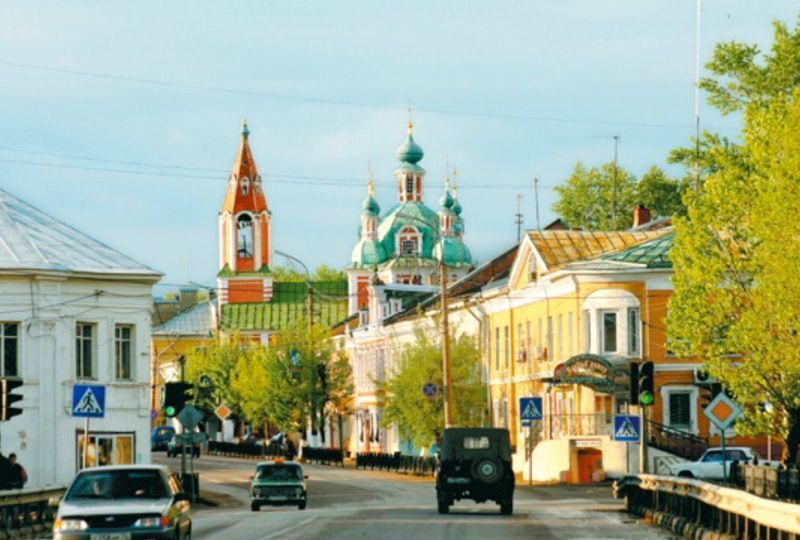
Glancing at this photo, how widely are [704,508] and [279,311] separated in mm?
133205

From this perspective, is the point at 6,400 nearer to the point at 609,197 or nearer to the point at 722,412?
the point at 722,412

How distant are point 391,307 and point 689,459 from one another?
49089mm

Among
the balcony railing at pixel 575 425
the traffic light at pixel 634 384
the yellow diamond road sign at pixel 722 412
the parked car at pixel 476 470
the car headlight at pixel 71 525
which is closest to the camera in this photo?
the car headlight at pixel 71 525

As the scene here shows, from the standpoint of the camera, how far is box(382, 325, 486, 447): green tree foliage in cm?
8025

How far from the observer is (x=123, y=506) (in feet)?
85.8

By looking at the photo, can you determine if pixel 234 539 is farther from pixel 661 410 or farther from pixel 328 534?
pixel 661 410

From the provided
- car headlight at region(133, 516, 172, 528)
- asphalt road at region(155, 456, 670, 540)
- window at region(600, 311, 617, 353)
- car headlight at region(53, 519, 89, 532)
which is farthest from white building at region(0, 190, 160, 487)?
car headlight at region(133, 516, 172, 528)

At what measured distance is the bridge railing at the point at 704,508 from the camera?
2362 cm

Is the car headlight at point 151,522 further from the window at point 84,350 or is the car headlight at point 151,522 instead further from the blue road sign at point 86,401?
the window at point 84,350

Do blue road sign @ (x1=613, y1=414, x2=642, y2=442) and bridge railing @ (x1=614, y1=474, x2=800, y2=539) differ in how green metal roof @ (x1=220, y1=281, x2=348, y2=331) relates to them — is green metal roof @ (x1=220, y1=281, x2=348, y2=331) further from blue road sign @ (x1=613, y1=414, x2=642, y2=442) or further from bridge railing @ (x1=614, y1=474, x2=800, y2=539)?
bridge railing @ (x1=614, y1=474, x2=800, y2=539)

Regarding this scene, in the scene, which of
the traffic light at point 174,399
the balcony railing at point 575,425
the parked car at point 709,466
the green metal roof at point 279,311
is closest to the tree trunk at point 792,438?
the parked car at point 709,466

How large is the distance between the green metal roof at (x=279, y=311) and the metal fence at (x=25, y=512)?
398ft

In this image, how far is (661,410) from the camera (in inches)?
2640

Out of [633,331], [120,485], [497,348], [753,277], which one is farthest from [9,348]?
[497,348]
